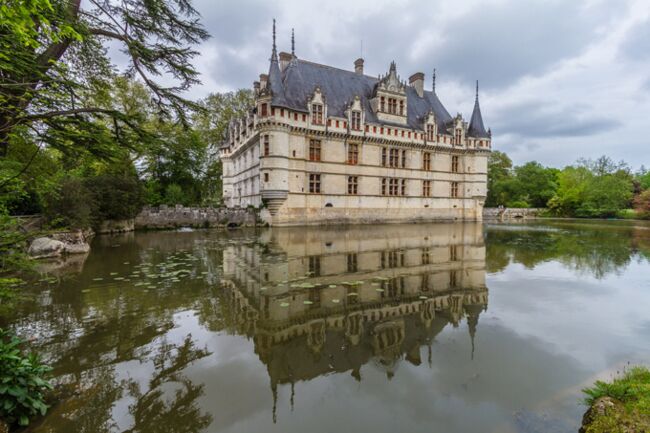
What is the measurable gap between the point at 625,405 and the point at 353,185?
77.3ft

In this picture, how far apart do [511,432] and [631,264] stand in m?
11.1

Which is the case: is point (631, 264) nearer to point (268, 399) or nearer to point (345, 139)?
point (268, 399)

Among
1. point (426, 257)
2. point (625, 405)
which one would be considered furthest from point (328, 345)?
point (426, 257)

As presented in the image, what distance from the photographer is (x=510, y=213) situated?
46625 mm

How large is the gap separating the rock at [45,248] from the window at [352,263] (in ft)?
30.6

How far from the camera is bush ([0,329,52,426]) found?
2582mm

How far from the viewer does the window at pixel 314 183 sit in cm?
2429

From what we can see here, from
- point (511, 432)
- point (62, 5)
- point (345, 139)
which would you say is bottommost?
point (511, 432)

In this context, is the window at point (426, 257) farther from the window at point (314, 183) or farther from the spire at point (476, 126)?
the spire at point (476, 126)

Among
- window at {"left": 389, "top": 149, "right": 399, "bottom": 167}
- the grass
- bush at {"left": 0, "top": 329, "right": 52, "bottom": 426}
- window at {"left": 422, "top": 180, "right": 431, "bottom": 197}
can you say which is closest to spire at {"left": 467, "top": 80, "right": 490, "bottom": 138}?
window at {"left": 422, "top": 180, "right": 431, "bottom": 197}

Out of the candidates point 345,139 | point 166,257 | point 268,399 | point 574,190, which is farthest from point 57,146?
point 574,190

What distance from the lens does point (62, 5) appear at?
4.71 m

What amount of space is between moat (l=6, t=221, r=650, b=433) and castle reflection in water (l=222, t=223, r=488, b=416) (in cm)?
4

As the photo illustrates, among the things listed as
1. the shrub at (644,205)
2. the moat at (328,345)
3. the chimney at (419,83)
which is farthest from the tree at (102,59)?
→ the shrub at (644,205)
